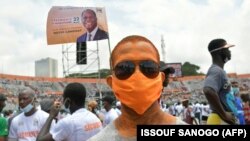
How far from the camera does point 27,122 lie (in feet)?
19.1

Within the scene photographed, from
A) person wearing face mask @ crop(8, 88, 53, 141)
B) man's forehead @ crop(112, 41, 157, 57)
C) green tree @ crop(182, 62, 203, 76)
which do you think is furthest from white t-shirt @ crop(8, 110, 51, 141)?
green tree @ crop(182, 62, 203, 76)

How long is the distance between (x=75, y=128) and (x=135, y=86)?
233cm

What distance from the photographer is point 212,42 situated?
446 cm

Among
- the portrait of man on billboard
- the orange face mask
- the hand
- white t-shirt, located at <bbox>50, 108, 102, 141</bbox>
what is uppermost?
the portrait of man on billboard

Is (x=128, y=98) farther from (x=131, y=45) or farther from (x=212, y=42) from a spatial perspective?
(x=212, y=42)

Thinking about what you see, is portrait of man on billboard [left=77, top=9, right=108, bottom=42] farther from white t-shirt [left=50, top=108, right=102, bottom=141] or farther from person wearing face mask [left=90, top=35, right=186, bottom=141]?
person wearing face mask [left=90, top=35, right=186, bottom=141]

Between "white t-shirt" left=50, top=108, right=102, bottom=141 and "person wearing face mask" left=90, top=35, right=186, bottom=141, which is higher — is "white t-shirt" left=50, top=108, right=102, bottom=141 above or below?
below

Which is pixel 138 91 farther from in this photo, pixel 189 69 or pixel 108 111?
pixel 189 69

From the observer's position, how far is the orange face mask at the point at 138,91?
7.02 ft

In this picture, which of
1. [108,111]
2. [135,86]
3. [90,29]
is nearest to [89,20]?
[90,29]

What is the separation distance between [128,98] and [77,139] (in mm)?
2327

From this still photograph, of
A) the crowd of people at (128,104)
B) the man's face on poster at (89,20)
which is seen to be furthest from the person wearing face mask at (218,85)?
the man's face on poster at (89,20)

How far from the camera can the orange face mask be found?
214cm

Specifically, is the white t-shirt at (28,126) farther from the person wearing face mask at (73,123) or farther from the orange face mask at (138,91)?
the orange face mask at (138,91)
